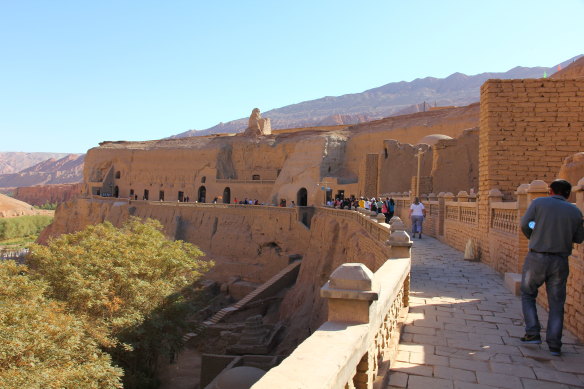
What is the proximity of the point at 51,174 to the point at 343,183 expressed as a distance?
130183 mm

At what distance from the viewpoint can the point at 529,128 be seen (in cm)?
1071

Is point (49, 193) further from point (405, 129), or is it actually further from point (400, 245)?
point (400, 245)

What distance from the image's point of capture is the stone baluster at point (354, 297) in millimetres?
3424

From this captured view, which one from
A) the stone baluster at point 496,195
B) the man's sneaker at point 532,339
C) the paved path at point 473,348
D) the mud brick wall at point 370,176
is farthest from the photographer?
the mud brick wall at point 370,176

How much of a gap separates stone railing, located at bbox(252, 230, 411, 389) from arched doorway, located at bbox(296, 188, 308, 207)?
31.8m

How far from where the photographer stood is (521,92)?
1079 centimetres

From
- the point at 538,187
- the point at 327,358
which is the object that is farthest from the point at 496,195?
the point at 327,358

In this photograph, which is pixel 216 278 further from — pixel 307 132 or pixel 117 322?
pixel 307 132

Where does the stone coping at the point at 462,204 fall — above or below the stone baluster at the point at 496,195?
below

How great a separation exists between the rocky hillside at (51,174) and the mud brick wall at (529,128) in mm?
136582

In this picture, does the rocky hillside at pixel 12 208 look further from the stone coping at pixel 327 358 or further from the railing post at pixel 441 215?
the stone coping at pixel 327 358

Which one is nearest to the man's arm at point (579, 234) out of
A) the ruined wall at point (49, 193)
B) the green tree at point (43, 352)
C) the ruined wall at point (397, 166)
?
the green tree at point (43, 352)

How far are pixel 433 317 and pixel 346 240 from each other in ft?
36.1

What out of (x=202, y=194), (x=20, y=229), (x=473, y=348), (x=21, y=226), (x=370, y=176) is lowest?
(x=20, y=229)
